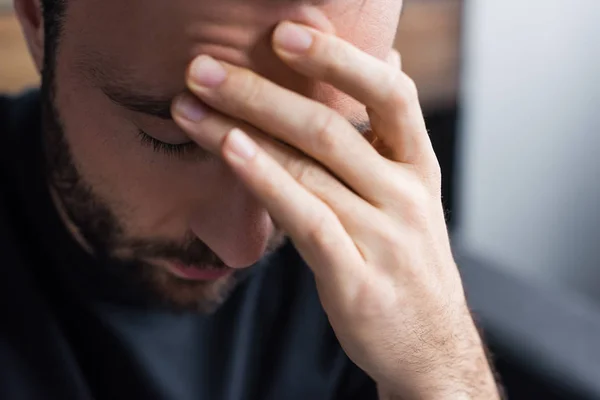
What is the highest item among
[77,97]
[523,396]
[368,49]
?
[368,49]

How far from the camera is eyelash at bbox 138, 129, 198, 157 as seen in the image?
63cm

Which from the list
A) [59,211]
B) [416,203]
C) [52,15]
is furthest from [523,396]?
[52,15]

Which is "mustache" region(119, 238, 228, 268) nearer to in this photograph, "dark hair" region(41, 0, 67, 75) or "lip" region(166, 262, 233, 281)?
"lip" region(166, 262, 233, 281)

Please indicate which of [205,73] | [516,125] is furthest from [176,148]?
[516,125]

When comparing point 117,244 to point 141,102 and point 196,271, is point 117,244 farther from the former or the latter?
point 141,102

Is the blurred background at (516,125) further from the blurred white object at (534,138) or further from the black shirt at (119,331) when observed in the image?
the black shirt at (119,331)

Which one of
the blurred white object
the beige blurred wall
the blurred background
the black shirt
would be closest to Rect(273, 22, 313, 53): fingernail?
the black shirt

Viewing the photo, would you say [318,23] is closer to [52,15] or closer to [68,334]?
[52,15]

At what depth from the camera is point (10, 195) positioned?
812mm

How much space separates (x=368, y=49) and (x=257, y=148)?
0.16 m

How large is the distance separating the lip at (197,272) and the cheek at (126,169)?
6 centimetres

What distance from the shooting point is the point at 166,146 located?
64cm

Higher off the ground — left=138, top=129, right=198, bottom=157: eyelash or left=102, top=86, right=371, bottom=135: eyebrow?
left=102, top=86, right=371, bottom=135: eyebrow

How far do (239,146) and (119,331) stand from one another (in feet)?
1.29
